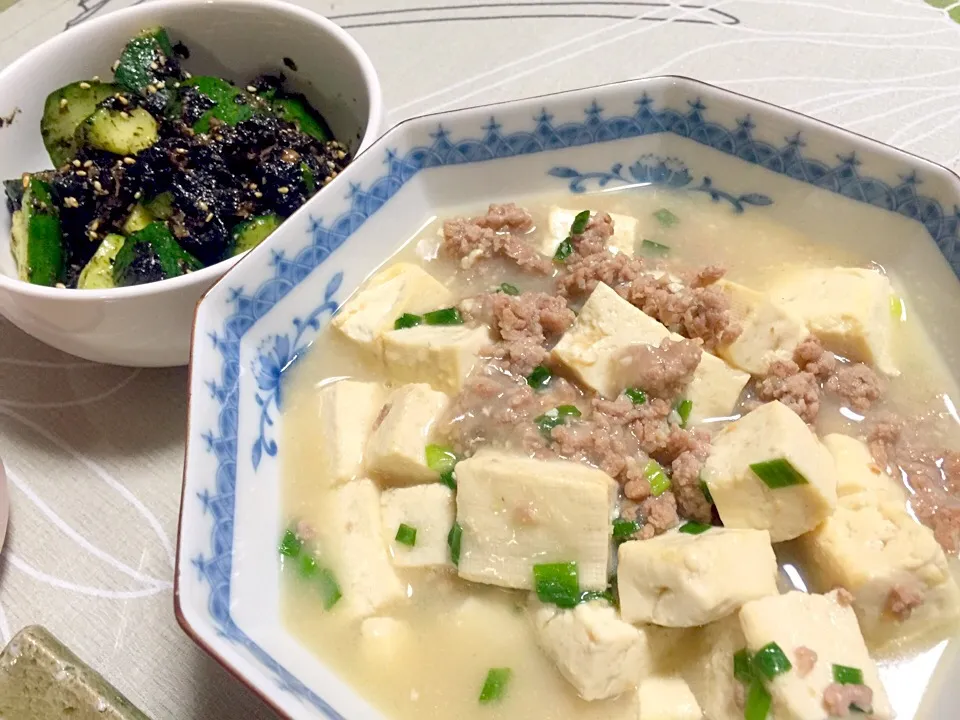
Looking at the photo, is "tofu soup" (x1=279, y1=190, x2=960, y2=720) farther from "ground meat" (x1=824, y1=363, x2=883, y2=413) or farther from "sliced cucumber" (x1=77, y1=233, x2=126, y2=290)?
"sliced cucumber" (x1=77, y1=233, x2=126, y2=290)

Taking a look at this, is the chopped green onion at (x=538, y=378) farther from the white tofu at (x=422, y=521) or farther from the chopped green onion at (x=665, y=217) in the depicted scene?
the chopped green onion at (x=665, y=217)

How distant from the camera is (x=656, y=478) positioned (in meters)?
1.57

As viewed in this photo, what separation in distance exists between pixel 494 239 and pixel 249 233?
624 millimetres

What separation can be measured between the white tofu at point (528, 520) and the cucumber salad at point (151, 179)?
918mm

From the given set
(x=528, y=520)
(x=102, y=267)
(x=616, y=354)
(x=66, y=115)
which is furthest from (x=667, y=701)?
(x=66, y=115)

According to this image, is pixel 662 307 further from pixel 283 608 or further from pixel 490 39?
pixel 490 39

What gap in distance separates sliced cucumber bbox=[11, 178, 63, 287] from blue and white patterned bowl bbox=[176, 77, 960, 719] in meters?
0.59

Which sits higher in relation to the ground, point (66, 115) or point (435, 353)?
point (66, 115)

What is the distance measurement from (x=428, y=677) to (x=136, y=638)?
2.19ft

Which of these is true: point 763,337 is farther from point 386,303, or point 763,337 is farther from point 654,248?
point 386,303

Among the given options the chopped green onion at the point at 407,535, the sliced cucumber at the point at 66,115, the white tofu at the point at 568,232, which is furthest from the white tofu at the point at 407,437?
the sliced cucumber at the point at 66,115

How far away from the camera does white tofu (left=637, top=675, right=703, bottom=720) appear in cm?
136

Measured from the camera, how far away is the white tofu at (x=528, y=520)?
1432 millimetres

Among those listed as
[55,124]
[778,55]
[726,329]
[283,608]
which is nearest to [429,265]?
[726,329]
